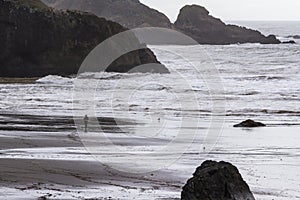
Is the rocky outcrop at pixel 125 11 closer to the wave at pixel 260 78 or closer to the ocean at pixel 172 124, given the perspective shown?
the wave at pixel 260 78

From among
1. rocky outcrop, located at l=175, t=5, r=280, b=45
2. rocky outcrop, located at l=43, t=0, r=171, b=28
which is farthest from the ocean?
rocky outcrop, located at l=43, t=0, r=171, b=28

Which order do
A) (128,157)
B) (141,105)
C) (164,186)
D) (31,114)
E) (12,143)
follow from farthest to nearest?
(141,105) < (31,114) < (12,143) < (128,157) < (164,186)

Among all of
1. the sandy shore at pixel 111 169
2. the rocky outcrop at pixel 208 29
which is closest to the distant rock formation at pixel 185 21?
the rocky outcrop at pixel 208 29

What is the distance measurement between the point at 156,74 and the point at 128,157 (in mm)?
29437

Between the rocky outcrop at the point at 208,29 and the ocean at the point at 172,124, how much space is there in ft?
209

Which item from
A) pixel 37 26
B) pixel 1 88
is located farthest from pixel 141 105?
pixel 37 26

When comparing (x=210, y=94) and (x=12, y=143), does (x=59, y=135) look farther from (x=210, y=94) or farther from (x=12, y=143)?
(x=210, y=94)

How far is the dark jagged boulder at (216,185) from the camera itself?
653cm

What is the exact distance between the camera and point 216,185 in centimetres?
655

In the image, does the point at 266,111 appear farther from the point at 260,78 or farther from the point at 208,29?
the point at 208,29

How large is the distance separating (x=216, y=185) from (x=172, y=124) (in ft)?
37.6

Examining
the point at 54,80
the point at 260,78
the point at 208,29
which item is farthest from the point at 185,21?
the point at 54,80

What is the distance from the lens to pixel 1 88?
30.3 metres

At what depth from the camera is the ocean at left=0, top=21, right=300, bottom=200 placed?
958 cm
